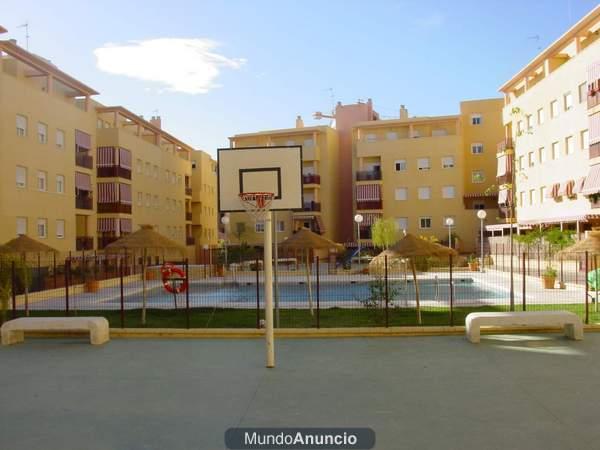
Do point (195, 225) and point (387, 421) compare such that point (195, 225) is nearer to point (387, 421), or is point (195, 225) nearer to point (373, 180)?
point (373, 180)

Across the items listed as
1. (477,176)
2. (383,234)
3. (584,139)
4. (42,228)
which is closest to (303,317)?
(42,228)

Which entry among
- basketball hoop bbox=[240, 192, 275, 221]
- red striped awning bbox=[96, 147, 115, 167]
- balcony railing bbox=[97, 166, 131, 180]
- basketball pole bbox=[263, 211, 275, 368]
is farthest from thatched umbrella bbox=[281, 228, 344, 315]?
red striped awning bbox=[96, 147, 115, 167]

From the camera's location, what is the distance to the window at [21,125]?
27.6 meters

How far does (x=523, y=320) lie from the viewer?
1077cm

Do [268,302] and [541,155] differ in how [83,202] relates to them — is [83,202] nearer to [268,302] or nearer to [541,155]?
[541,155]

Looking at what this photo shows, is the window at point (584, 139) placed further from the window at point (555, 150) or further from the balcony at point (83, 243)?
the balcony at point (83, 243)

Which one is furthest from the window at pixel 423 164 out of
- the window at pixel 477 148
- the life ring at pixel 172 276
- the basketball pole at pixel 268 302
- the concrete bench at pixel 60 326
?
A: the basketball pole at pixel 268 302

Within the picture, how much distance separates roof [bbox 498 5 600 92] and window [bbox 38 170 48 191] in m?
28.7

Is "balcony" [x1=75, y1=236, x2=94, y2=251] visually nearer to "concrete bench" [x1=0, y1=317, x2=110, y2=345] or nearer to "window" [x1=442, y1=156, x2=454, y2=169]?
"concrete bench" [x1=0, y1=317, x2=110, y2=345]

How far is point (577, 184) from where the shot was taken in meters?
29.8

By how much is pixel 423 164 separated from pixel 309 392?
38.9 meters

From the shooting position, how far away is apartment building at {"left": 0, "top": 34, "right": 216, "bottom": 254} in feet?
88.7

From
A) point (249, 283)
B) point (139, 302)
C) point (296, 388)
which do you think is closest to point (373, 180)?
point (249, 283)

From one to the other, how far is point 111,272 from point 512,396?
75.8 feet
